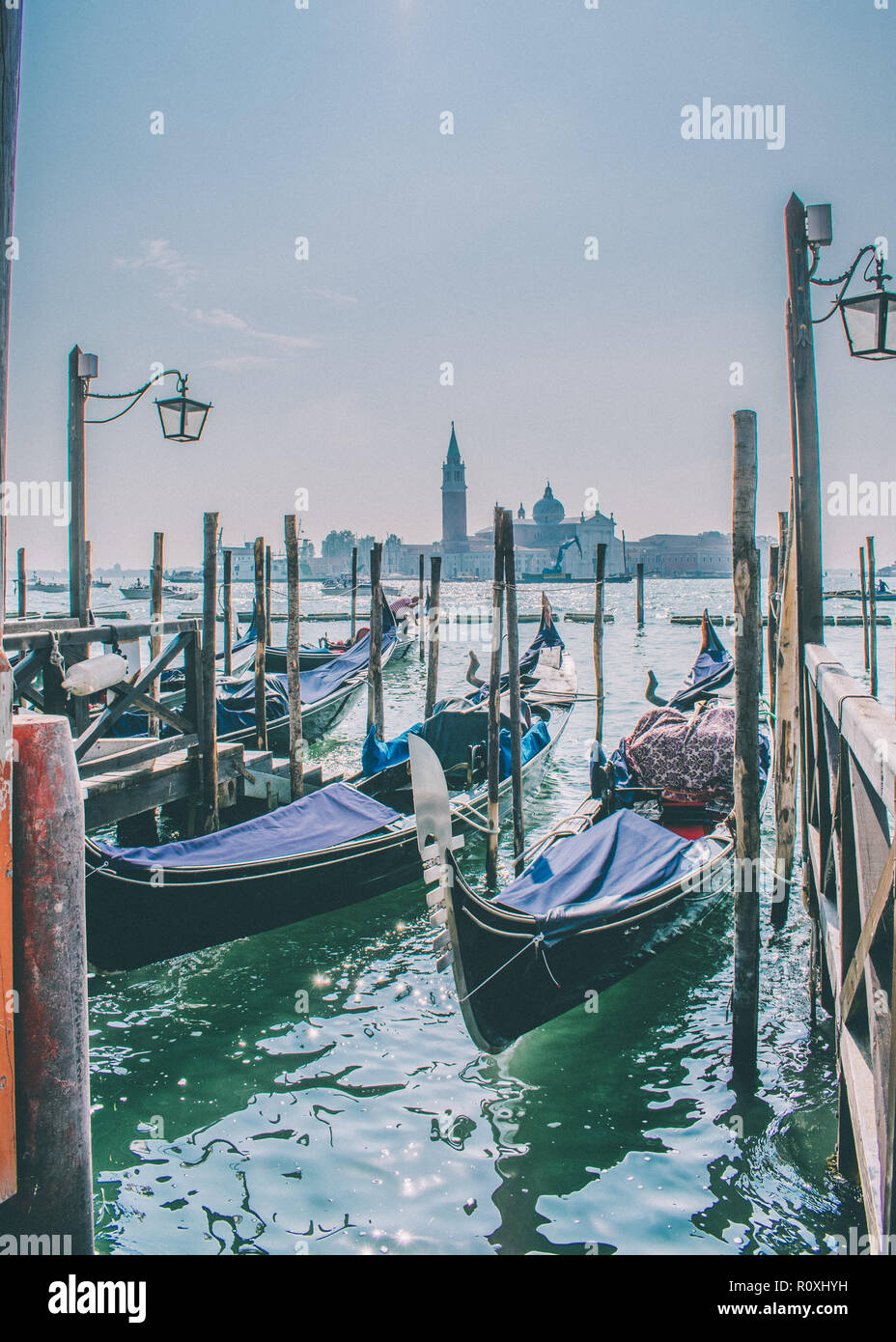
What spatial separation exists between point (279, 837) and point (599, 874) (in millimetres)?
1606

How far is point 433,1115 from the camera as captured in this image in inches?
119

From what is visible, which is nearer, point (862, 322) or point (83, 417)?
point (862, 322)

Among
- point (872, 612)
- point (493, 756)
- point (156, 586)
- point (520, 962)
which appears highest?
point (156, 586)

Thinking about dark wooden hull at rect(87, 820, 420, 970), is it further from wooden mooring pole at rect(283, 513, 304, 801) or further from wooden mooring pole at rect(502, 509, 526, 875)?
wooden mooring pole at rect(283, 513, 304, 801)

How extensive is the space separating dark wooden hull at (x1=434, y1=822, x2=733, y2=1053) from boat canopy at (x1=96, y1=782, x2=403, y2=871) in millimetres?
1388

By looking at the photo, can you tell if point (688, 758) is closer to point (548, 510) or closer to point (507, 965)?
point (507, 965)

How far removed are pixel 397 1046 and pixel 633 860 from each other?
1.22m

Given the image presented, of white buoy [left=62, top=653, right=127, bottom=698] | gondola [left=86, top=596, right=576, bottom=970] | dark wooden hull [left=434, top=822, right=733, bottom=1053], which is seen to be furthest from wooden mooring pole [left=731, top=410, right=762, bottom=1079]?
white buoy [left=62, top=653, right=127, bottom=698]

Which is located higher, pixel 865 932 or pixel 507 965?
pixel 865 932

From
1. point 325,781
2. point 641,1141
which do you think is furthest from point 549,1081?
point 325,781

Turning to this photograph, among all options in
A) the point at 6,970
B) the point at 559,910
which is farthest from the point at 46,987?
the point at 559,910

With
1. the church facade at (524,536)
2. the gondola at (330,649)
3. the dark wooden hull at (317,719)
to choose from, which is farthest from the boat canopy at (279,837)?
the church facade at (524,536)

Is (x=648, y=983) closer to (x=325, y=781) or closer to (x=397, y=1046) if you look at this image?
(x=397, y=1046)
